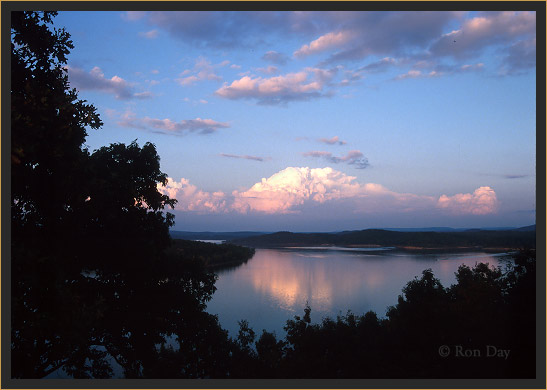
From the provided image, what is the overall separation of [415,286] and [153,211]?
952 centimetres

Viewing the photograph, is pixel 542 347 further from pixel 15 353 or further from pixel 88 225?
pixel 88 225

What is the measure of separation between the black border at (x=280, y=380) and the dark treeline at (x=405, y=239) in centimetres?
3049

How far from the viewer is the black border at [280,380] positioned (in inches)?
130

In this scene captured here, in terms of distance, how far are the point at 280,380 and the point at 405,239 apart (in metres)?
60.3

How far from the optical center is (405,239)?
59.4 meters

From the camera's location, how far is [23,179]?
393 centimetres

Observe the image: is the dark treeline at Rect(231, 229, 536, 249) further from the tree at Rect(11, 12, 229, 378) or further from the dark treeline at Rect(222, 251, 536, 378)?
the tree at Rect(11, 12, 229, 378)

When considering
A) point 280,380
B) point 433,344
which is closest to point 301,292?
point 433,344

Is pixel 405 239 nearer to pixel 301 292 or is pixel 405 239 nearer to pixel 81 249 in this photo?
pixel 301 292

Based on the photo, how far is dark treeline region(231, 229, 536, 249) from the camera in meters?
43.3

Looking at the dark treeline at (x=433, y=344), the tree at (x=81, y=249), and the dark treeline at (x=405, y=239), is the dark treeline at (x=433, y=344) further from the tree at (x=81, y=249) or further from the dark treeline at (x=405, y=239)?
the dark treeline at (x=405, y=239)

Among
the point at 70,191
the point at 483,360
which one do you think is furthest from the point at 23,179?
the point at 483,360

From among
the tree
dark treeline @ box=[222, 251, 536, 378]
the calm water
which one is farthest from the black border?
the calm water

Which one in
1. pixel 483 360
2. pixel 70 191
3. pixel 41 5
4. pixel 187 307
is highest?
pixel 41 5
